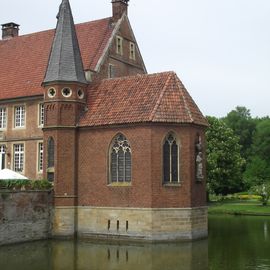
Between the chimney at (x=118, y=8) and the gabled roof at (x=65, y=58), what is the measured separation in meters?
5.82

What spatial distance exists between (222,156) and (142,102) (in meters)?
26.4

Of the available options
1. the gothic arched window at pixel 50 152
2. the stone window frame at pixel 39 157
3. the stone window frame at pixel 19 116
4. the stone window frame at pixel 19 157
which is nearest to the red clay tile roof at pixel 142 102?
the gothic arched window at pixel 50 152

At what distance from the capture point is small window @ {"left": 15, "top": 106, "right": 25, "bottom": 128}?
112 ft

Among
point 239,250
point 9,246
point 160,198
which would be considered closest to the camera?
point 239,250

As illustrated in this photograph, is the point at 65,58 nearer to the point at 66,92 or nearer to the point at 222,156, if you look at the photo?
the point at 66,92

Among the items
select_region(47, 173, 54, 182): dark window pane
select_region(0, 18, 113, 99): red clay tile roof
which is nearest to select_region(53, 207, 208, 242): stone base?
select_region(47, 173, 54, 182): dark window pane

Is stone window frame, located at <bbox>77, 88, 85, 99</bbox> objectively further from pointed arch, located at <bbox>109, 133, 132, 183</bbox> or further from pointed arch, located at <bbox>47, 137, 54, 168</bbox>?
pointed arch, located at <bbox>109, 133, 132, 183</bbox>

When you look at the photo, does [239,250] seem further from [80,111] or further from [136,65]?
[136,65]

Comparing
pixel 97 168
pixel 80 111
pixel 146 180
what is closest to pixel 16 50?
pixel 80 111

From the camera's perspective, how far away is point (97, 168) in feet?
93.2

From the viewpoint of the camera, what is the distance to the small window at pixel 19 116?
34156mm

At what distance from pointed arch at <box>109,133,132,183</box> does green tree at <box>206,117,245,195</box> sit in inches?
969

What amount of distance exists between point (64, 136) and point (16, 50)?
12.4 metres

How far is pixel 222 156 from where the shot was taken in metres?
52.6
